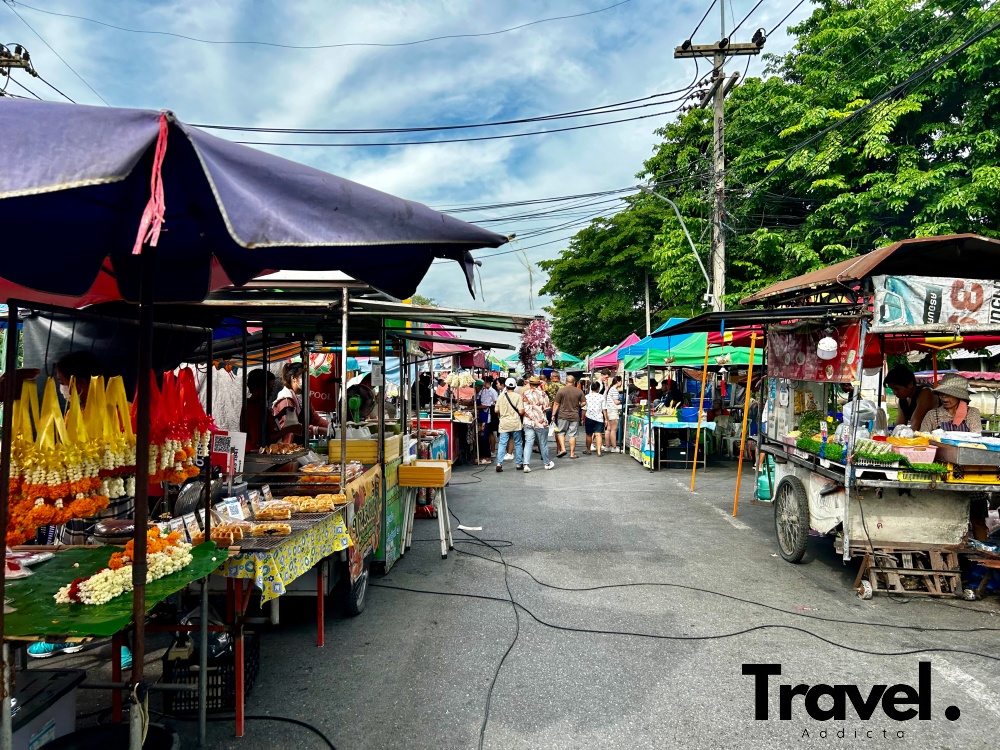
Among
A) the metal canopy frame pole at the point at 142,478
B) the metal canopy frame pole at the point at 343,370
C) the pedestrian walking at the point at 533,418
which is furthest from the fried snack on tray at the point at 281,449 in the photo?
the pedestrian walking at the point at 533,418

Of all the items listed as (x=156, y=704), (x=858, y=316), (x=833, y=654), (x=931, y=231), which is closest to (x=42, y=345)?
(x=156, y=704)

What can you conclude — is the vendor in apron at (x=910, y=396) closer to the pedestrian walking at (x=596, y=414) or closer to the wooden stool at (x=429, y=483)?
the wooden stool at (x=429, y=483)

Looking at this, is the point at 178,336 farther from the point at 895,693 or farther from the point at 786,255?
the point at 786,255

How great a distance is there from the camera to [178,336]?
13.9 feet

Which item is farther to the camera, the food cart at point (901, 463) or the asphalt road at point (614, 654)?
the food cart at point (901, 463)

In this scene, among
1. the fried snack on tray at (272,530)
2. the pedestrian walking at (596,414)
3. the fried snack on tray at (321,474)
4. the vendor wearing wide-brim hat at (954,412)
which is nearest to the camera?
the fried snack on tray at (272,530)

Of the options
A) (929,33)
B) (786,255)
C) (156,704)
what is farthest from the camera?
(786,255)

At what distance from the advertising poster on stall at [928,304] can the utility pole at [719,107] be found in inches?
408

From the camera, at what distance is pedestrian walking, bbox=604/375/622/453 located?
53.0ft

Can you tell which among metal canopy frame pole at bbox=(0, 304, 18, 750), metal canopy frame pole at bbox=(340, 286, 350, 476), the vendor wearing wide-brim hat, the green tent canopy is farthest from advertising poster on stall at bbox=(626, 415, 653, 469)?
metal canopy frame pole at bbox=(0, 304, 18, 750)

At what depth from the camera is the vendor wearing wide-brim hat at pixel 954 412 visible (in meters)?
6.16

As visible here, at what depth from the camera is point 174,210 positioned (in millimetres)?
2639

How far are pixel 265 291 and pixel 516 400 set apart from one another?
788cm

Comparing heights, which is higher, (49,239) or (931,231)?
(931,231)
